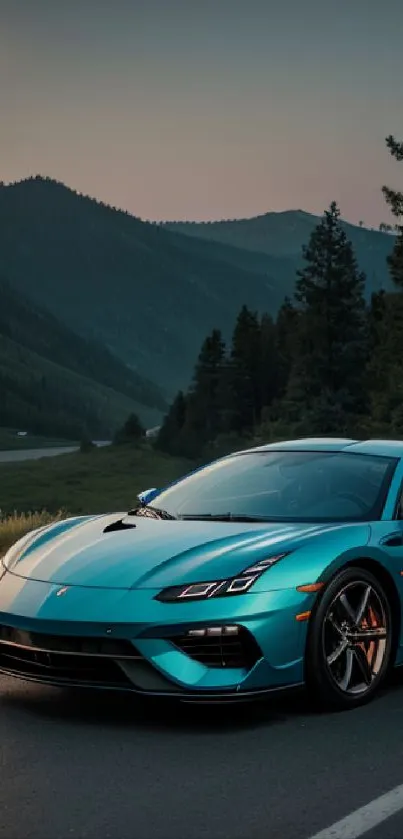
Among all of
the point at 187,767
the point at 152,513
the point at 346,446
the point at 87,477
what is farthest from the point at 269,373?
the point at 187,767

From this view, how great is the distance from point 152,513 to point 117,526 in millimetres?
330

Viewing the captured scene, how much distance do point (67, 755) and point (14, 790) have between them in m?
0.49

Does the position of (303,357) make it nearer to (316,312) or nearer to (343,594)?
(316,312)

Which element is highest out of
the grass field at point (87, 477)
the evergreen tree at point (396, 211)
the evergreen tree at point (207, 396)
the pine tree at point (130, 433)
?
the evergreen tree at point (396, 211)

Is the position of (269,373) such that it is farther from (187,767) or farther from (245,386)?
(187,767)

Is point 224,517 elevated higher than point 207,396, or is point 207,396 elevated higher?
point 224,517

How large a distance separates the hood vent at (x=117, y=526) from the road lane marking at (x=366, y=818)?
2.34 metres

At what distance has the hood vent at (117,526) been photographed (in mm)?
6211

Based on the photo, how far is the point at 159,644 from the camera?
16.8ft

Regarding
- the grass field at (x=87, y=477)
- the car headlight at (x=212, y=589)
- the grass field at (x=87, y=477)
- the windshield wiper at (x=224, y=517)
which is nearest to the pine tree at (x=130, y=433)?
the grass field at (x=87, y=477)

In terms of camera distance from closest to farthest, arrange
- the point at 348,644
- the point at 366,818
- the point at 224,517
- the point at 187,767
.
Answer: the point at 366,818 < the point at 187,767 < the point at 348,644 < the point at 224,517

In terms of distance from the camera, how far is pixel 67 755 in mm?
4773

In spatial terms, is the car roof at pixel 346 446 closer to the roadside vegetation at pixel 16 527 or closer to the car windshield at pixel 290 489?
the car windshield at pixel 290 489

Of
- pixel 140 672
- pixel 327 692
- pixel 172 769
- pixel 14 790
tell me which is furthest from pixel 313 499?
pixel 14 790
